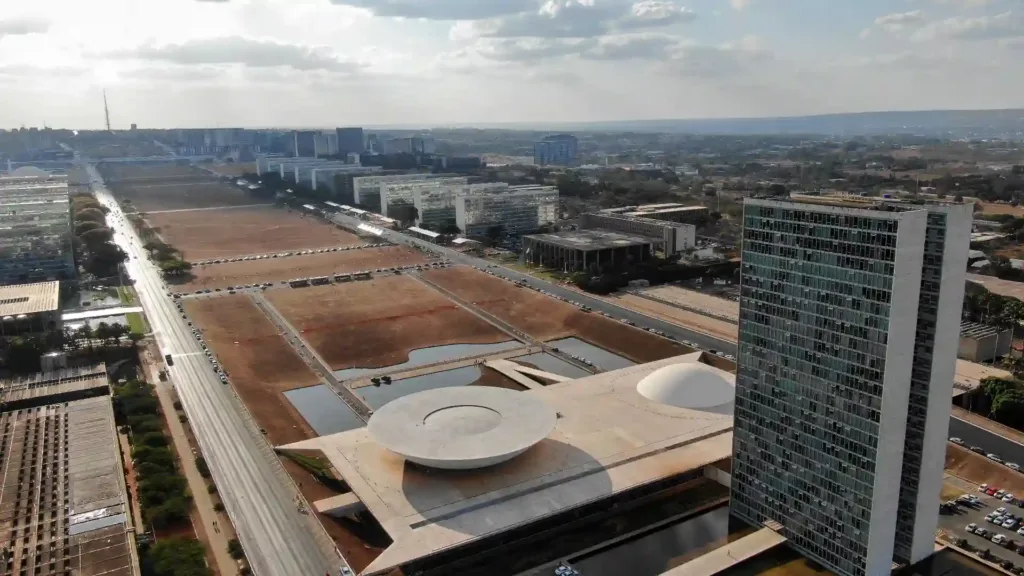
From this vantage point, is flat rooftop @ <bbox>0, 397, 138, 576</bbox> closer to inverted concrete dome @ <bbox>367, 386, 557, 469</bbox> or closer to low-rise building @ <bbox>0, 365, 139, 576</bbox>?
low-rise building @ <bbox>0, 365, 139, 576</bbox>

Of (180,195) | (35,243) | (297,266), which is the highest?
(35,243)

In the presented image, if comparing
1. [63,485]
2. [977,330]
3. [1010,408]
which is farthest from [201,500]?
[977,330]

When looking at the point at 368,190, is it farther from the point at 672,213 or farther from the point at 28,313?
the point at 28,313

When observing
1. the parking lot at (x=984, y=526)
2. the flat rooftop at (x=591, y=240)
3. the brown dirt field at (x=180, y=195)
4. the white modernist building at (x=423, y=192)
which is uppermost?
the white modernist building at (x=423, y=192)

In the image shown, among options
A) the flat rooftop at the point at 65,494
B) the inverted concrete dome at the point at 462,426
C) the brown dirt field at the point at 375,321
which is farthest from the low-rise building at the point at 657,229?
the flat rooftop at the point at 65,494

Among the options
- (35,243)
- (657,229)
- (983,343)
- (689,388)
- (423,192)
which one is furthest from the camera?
(423,192)

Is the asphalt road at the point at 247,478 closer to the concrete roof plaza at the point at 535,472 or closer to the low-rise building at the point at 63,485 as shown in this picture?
the concrete roof plaza at the point at 535,472
